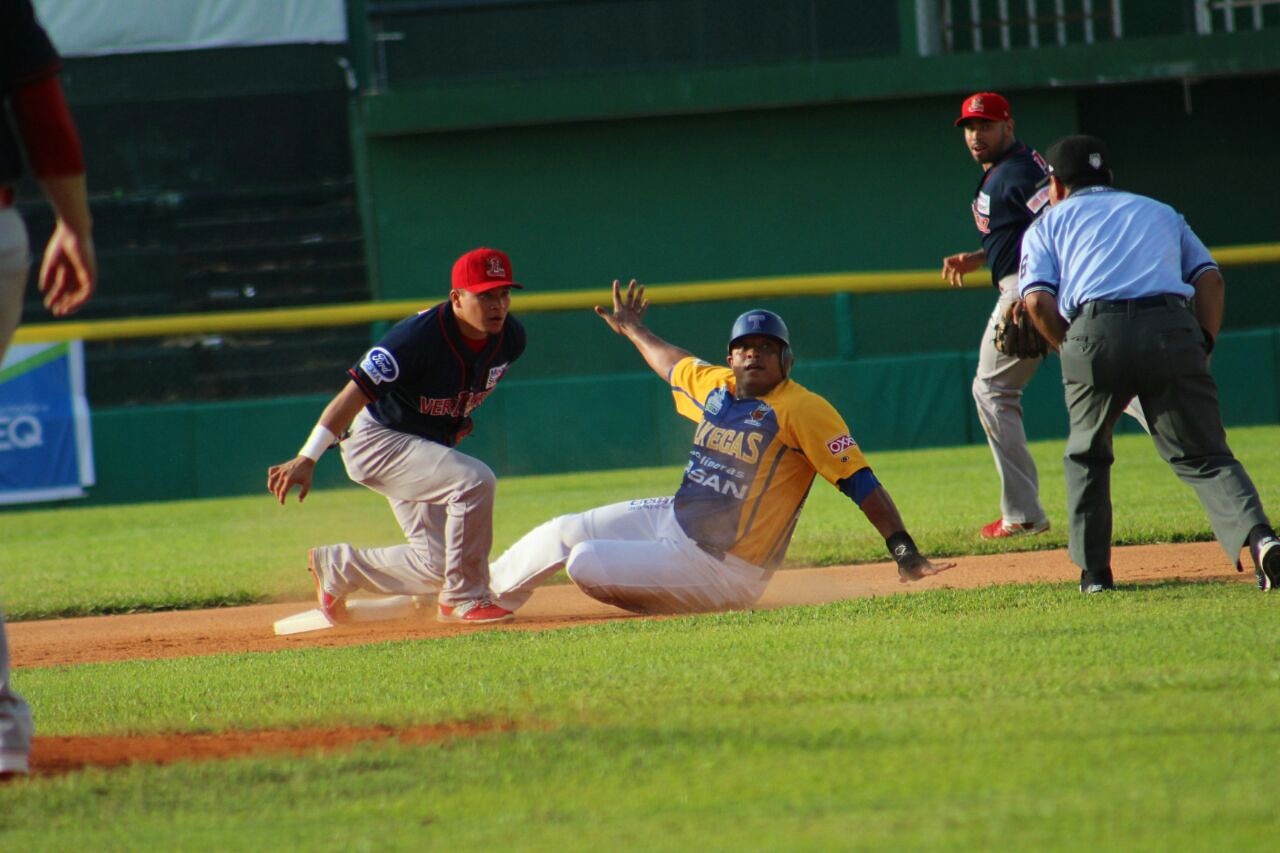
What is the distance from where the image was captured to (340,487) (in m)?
14.0

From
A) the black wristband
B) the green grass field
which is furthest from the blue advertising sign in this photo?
the black wristband

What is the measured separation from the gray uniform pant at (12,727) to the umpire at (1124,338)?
3621 mm

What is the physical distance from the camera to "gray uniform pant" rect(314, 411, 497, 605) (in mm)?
6645

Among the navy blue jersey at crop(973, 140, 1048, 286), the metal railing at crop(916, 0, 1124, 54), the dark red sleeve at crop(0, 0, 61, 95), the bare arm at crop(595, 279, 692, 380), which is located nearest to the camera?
the dark red sleeve at crop(0, 0, 61, 95)

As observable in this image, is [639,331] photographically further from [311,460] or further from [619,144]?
[619,144]

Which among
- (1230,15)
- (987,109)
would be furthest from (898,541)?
(1230,15)

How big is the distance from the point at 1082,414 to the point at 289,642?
3.42m

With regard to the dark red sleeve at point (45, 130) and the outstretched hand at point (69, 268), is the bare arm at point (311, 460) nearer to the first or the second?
the outstretched hand at point (69, 268)

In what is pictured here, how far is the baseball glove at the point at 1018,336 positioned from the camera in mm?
6363

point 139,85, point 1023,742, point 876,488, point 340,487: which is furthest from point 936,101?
point 1023,742

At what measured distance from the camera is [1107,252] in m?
5.53

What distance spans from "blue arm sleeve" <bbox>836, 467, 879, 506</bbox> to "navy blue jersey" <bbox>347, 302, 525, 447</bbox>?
170 centimetres

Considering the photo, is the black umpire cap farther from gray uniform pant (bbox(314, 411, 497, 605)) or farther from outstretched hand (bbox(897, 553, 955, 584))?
gray uniform pant (bbox(314, 411, 497, 605))

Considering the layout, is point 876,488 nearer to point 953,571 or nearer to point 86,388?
point 953,571
